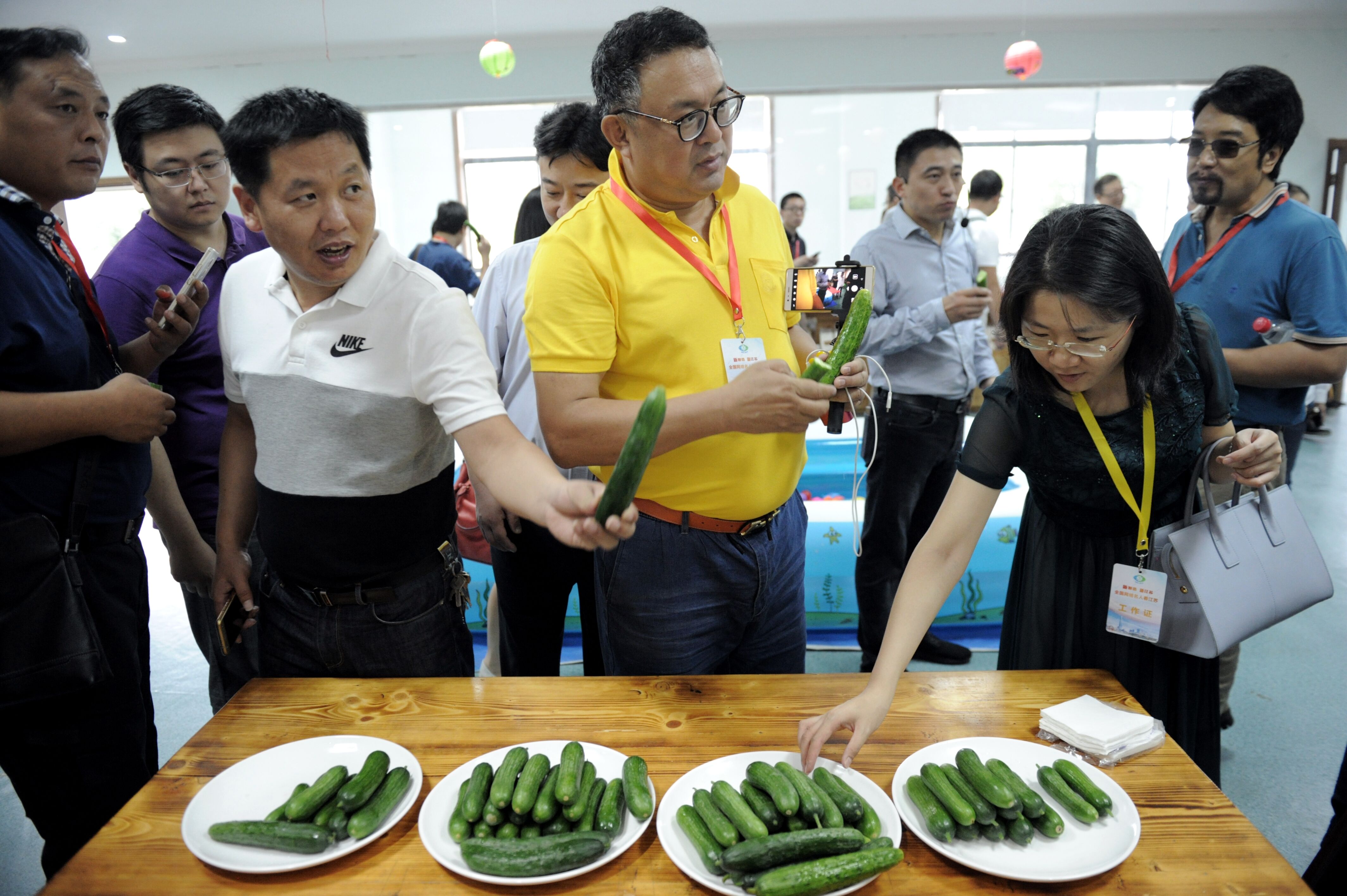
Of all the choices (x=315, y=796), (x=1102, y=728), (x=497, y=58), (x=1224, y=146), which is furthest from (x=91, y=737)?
(x=497, y=58)

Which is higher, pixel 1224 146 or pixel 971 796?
pixel 1224 146

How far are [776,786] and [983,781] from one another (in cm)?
30

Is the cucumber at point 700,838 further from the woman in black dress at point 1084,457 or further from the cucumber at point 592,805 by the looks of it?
the woman in black dress at point 1084,457

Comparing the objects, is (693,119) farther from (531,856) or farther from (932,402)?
(932,402)

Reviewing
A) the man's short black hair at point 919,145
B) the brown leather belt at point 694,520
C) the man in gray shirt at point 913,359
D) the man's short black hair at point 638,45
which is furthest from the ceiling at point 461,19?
the brown leather belt at point 694,520

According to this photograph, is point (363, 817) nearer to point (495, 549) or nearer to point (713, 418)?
point (713, 418)

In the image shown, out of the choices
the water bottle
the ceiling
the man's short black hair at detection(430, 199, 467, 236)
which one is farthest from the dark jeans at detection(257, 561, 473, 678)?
the ceiling

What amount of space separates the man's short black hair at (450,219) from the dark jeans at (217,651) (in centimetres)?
411

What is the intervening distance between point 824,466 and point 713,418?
12.1ft

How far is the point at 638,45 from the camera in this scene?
5.05 ft

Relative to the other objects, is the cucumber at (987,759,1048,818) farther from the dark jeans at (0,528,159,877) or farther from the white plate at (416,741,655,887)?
the dark jeans at (0,528,159,877)

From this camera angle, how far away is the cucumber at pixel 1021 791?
1138 mm

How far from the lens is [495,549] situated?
2.31m

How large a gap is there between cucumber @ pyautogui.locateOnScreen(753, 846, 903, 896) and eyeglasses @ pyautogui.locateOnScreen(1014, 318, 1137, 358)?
2.99 ft
